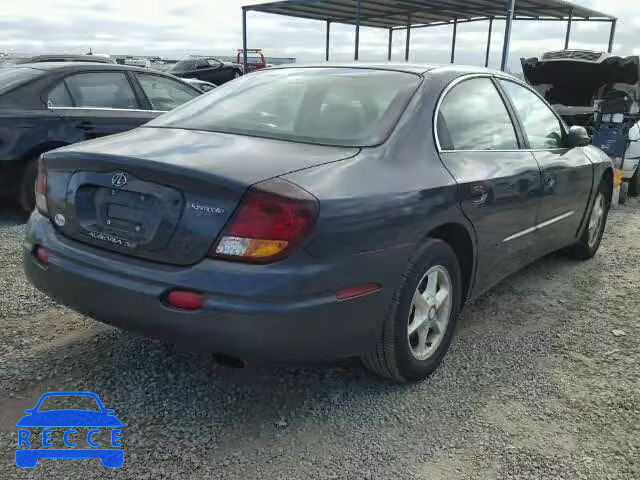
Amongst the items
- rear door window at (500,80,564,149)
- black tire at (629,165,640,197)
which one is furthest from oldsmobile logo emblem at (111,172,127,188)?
black tire at (629,165,640,197)

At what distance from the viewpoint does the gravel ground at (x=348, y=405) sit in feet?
7.36

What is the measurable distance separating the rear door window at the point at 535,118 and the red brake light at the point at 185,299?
2538mm

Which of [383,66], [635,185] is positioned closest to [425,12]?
[635,185]

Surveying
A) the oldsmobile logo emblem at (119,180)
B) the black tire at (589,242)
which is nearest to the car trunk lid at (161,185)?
the oldsmobile logo emblem at (119,180)

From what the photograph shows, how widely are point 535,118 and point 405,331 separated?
218 centimetres

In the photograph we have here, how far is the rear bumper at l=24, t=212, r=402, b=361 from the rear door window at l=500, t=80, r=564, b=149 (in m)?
1.93

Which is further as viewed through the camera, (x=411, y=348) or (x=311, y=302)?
(x=411, y=348)

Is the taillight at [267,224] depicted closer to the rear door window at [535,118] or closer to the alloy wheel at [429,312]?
the alloy wheel at [429,312]

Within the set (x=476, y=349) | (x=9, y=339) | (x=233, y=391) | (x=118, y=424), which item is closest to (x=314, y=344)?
(x=233, y=391)

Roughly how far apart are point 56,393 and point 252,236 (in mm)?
1245

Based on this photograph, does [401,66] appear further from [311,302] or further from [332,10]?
[332,10]

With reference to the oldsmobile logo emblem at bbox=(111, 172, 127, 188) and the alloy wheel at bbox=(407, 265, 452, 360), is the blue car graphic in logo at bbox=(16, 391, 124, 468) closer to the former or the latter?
the oldsmobile logo emblem at bbox=(111, 172, 127, 188)

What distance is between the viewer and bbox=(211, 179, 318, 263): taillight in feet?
6.91

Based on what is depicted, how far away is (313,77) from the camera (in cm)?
326
